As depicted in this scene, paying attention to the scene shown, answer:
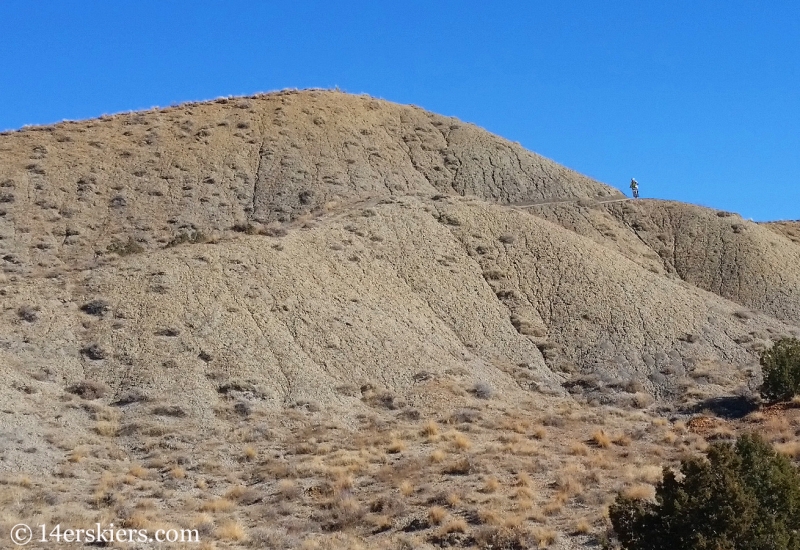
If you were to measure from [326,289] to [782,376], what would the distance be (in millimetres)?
15045

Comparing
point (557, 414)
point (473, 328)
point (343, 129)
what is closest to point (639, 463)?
point (557, 414)

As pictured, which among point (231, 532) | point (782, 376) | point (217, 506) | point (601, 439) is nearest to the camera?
point (231, 532)

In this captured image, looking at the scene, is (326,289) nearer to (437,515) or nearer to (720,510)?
(437,515)

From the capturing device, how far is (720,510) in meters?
10.9

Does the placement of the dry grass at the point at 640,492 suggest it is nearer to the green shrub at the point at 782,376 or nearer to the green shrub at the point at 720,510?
the green shrub at the point at 720,510

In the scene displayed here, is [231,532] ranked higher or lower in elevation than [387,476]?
lower

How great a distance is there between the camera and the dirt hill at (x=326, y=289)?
23.5m

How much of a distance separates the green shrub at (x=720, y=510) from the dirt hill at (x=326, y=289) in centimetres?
266

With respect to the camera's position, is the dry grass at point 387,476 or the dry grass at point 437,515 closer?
the dry grass at point 387,476

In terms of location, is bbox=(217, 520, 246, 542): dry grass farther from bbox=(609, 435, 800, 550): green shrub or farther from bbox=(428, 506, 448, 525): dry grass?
bbox=(609, 435, 800, 550): green shrub

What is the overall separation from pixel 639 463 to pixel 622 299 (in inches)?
553

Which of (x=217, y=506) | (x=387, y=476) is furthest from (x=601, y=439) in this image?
(x=217, y=506)

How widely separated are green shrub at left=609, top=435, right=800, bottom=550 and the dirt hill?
2665mm

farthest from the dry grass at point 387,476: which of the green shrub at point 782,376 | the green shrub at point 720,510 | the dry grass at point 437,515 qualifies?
the green shrub at point 720,510
